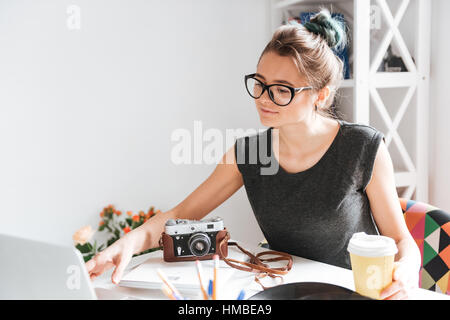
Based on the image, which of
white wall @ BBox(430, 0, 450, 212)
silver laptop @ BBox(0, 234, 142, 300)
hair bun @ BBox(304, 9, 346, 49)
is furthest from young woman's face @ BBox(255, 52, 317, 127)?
white wall @ BBox(430, 0, 450, 212)

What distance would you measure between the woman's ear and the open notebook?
0.47 metres

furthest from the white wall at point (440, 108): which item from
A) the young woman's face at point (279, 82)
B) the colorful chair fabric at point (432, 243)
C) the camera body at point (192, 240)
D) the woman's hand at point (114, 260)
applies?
the woman's hand at point (114, 260)

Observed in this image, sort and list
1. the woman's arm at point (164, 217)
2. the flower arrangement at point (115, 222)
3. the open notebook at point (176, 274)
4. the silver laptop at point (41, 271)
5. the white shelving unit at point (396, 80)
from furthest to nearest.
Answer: the flower arrangement at point (115, 222)
the white shelving unit at point (396, 80)
the woman's arm at point (164, 217)
the open notebook at point (176, 274)
the silver laptop at point (41, 271)

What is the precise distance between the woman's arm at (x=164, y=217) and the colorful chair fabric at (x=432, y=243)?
1.62ft

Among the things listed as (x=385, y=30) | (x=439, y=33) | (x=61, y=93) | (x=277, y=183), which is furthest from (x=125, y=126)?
(x=439, y=33)

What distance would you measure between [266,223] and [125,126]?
103 centimetres

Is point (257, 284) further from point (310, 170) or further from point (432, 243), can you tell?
point (432, 243)

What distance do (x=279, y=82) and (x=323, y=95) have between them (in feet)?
0.53

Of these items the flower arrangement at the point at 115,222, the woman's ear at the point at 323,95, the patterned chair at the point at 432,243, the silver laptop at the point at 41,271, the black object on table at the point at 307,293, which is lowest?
the flower arrangement at the point at 115,222

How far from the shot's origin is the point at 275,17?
2.14 meters

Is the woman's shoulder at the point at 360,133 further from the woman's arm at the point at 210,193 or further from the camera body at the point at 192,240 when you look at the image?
the camera body at the point at 192,240

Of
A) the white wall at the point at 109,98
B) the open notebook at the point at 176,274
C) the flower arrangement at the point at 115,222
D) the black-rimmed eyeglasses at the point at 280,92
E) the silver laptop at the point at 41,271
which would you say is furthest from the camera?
the flower arrangement at the point at 115,222

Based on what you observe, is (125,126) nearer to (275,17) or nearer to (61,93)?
(61,93)

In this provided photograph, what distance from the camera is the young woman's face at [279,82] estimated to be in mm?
1146
